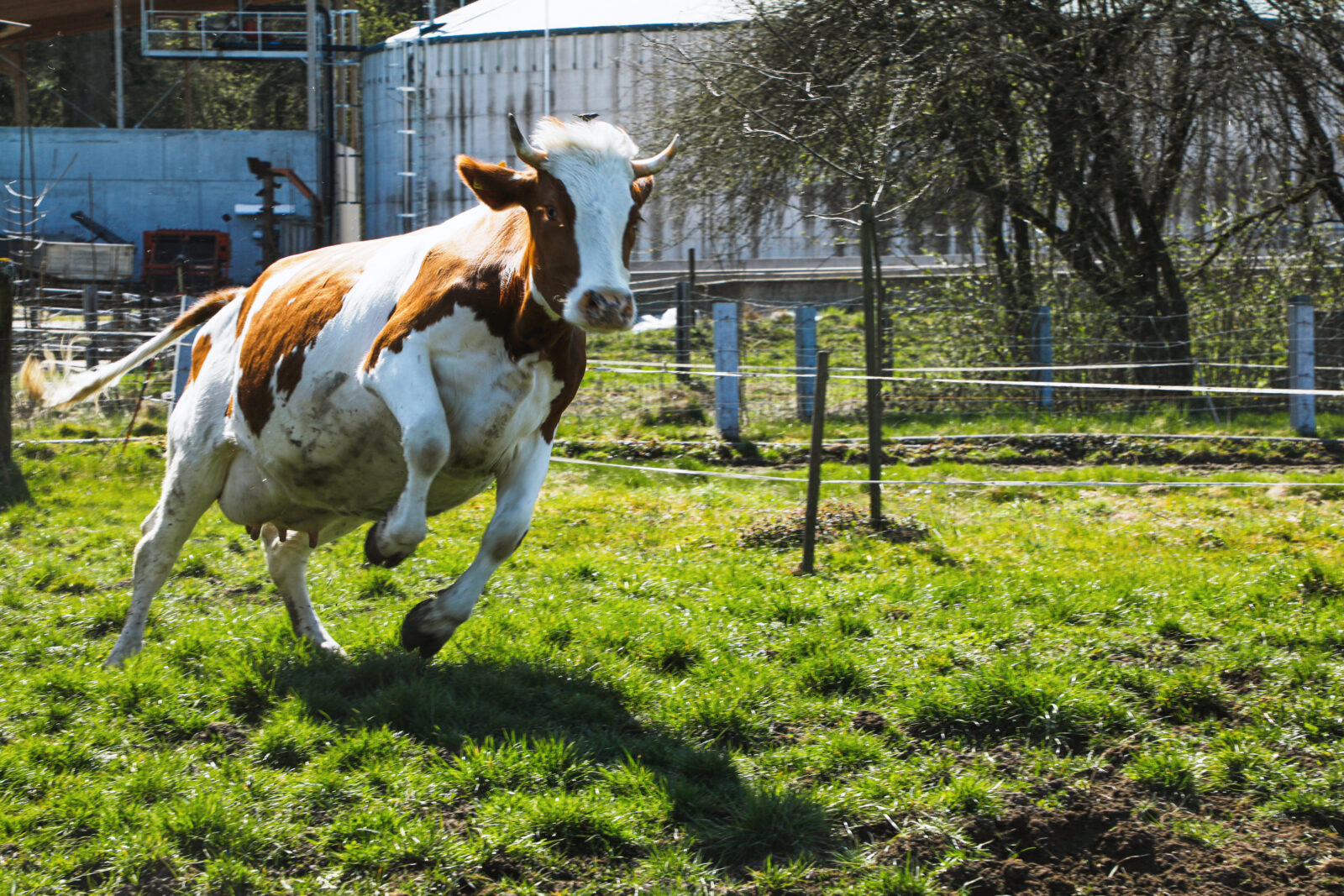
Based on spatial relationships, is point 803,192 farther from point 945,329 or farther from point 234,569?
point 234,569

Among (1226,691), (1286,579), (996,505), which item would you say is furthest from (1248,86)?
(1226,691)

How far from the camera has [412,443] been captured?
4254 mm

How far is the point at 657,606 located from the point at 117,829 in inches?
108

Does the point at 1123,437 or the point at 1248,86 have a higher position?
the point at 1248,86

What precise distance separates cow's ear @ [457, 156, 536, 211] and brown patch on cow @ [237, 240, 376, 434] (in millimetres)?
958

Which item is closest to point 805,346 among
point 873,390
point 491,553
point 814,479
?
point 873,390

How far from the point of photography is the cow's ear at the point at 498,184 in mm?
4246

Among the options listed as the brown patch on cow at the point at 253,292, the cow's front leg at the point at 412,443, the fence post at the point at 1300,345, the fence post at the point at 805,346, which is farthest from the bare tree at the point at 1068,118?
the cow's front leg at the point at 412,443

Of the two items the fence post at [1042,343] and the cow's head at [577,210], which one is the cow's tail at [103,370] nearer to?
the cow's head at [577,210]

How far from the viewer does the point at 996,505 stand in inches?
334

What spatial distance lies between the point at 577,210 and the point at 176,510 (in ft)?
8.48

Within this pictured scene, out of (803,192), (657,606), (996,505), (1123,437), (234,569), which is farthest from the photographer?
(803,192)

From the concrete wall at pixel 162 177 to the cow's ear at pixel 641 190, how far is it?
28362mm

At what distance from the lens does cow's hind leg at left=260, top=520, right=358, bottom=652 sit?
5273 millimetres
